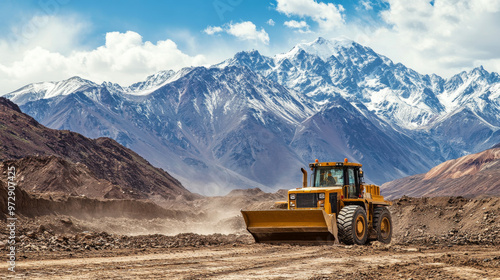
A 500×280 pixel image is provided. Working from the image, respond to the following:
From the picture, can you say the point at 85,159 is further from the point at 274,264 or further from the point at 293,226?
the point at 274,264

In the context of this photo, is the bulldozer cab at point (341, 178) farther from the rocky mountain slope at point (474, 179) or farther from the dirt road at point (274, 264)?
the rocky mountain slope at point (474, 179)

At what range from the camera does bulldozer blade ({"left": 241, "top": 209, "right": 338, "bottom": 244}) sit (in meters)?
21.0

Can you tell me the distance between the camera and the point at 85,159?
112 meters

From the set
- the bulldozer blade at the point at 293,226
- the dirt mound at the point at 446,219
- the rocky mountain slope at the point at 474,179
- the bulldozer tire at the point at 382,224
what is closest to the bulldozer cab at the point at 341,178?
the bulldozer tire at the point at 382,224

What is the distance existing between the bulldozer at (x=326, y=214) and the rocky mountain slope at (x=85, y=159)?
51067 millimetres

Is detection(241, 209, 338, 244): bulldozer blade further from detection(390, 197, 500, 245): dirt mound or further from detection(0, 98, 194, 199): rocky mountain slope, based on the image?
detection(0, 98, 194, 199): rocky mountain slope

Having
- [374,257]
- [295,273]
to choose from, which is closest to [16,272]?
[295,273]

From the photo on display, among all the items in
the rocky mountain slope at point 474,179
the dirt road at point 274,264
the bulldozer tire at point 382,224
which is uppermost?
the rocky mountain slope at point 474,179

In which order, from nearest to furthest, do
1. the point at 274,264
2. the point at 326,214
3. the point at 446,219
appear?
1. the point at 274,264
2. the point at 326,214
3. the point at 446,219

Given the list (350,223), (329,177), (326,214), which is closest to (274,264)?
(326,214)

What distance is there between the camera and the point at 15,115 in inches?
4557

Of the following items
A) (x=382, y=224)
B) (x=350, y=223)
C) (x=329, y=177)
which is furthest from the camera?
(x=382, y=224)

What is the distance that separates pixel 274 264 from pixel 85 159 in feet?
328

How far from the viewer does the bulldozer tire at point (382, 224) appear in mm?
23750
